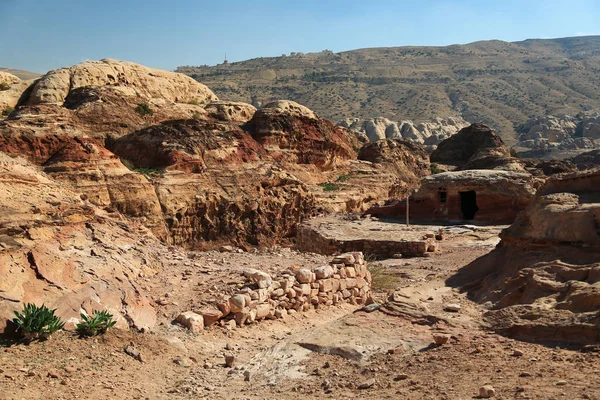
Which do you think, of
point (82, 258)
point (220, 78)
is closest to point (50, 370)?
point (82, 258)

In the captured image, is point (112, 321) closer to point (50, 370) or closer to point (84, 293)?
point (84, 293)

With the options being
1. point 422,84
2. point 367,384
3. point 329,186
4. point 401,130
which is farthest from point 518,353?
point 422,84

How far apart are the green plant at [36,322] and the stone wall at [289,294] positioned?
64.7 inches

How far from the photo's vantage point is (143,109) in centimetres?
1902

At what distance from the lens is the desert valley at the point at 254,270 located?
17.7ft

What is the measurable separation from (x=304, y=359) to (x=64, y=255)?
10.2ft

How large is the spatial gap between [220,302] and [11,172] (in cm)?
340

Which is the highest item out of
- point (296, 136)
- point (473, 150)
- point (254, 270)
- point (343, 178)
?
point (296, 136)

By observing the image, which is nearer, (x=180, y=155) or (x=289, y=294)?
(x=289, y=294)

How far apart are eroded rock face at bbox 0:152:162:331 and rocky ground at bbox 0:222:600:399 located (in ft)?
1.26

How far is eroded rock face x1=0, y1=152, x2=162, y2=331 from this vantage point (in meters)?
6.15

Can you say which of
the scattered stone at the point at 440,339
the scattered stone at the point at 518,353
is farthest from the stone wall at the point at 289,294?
the scattered stone at the point at 518,353

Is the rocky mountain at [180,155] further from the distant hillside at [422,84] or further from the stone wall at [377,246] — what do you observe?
the distant hillside at [422,84]

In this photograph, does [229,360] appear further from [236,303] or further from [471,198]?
[471,198]
